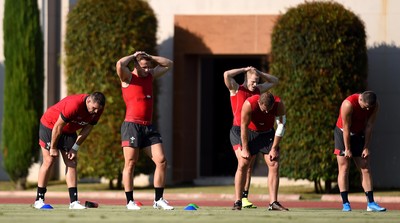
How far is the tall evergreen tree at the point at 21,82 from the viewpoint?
24.6 metres

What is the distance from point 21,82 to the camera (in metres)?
24.6

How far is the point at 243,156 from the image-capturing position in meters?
17.2

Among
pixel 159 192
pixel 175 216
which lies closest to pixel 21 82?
pixel 159 192

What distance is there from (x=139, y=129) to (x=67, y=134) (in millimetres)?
1091

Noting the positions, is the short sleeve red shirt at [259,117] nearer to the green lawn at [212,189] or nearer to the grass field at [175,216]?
the grass field at [175,216]

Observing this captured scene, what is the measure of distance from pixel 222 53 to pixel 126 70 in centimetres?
865

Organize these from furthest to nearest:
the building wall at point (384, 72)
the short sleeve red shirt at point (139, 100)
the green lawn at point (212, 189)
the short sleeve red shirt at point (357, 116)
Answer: the building wall at point (384, 72) < the green lawn at point (212, 189) < the short sleeve red shirt at point (357, 116) < the short sleeve red shirt at point (139, 100)

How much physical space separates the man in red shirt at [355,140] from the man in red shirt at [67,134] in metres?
3.44

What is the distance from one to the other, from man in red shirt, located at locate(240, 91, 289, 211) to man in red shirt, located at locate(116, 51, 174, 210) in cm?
124

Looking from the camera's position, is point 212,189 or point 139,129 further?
point 212,189

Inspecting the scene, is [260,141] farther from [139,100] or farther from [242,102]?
[139,100]

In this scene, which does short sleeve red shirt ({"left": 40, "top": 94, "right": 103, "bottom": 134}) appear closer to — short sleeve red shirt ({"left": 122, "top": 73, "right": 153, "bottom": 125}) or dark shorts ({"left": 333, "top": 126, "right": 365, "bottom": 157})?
short sleeve red shirt ({"left": 122, "top": 73, "right": 153, "bottom": 125})

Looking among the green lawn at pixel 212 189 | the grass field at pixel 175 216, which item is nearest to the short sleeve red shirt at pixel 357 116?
the grass field at pixel 175 216

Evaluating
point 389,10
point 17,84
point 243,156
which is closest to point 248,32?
point 389,10
